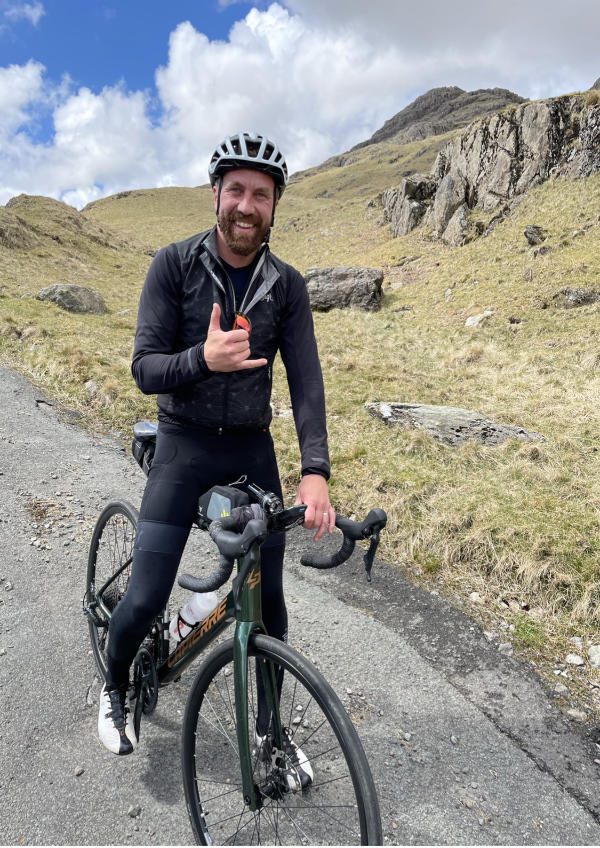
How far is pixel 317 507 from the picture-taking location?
2.74 meters

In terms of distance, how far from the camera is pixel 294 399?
3348 mm

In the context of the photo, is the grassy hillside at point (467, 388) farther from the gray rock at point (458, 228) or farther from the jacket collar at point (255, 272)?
the jacket collar at point (255, 272)

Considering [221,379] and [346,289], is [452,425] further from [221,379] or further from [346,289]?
[346,289]

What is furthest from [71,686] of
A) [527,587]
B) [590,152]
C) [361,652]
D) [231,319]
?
[590,152]

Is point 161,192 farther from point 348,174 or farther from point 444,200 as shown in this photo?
point 444,200

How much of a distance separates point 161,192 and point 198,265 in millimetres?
122860

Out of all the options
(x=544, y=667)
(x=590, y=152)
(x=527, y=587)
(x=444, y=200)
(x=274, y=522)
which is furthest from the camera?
(x=444, y=200)

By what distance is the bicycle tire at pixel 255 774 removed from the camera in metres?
2.64

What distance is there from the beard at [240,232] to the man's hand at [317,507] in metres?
1.40

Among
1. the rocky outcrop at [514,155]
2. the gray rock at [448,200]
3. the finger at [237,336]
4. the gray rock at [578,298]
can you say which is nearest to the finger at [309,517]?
the finger at [237,336]

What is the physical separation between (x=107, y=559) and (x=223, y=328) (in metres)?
2.54

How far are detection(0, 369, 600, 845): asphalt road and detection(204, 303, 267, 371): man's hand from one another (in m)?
2.80

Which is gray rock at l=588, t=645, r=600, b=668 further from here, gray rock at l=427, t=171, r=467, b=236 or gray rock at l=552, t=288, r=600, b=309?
gray rock at l=427, t=171, r=467, b=236

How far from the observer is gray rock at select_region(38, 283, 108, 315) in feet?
69.6
